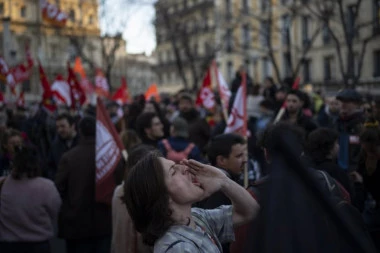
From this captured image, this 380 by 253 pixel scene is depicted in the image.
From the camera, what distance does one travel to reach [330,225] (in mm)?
1248

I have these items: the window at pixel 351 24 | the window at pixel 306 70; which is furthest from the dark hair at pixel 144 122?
the window at pixel 306 70

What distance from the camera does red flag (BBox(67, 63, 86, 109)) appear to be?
1059cm

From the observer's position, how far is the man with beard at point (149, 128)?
6254 millimetres

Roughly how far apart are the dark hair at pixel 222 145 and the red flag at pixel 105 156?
55.1 inches

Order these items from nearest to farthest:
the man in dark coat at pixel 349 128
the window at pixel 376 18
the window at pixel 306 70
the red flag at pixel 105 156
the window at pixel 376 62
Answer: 1. the red flag at pixel 105 156
2. the man in dark coat at pixel 349 128
3. the window at pixel 376 18
4. the window at pixel 376 62
5. the window at pixel 306 70

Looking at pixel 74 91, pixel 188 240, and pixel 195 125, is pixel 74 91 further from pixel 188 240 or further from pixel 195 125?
pixel 188 240

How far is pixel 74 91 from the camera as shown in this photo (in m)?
11.0

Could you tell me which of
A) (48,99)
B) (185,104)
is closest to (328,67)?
(48,99)

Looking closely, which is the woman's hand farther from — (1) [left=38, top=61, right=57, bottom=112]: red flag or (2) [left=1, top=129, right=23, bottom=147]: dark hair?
(1) [left=38, top=61, right=57, bottom=112]: red flag

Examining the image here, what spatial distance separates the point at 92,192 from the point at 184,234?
3.29m

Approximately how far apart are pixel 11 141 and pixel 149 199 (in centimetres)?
442

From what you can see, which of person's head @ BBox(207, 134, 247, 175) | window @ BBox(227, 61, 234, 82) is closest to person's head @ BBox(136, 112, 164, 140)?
person's head @ BBox(207, 134, 247, 175)

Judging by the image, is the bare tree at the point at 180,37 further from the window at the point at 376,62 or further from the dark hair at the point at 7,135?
the dark hair at the point at 7,135

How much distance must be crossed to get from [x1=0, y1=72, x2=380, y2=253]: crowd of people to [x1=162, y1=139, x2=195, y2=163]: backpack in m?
0.02
